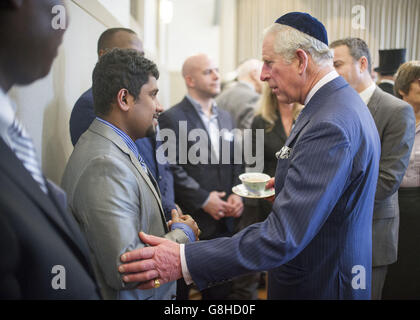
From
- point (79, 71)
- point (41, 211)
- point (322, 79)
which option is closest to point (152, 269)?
point (41, 211)

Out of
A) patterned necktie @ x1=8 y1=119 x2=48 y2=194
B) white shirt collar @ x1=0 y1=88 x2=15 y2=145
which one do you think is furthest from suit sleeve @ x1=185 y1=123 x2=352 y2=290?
white shirt collar @ x1=0 y1=88 x2=15 y2=145

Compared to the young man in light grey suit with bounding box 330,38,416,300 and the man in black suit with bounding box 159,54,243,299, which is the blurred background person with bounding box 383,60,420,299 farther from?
the man in black suit with bounding box 159,54,243,299

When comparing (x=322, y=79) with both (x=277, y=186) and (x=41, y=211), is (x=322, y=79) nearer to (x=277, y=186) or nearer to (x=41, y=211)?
(x=277, y=186)

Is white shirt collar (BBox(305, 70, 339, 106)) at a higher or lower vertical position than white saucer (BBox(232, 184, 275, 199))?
higher

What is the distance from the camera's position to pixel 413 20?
1.23 m

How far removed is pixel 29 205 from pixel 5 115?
0.66 ft

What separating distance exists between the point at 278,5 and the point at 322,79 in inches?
14.1

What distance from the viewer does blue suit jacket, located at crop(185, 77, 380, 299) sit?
0.90 m

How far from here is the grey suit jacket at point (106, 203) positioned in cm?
82

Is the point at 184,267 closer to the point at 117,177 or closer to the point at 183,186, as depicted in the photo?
the point at 117,177

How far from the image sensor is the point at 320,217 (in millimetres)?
918

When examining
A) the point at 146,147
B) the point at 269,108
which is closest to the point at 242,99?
the point at 269,108

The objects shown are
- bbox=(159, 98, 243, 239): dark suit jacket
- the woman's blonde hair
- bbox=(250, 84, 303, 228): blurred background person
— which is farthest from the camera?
the woman's blonde hair
